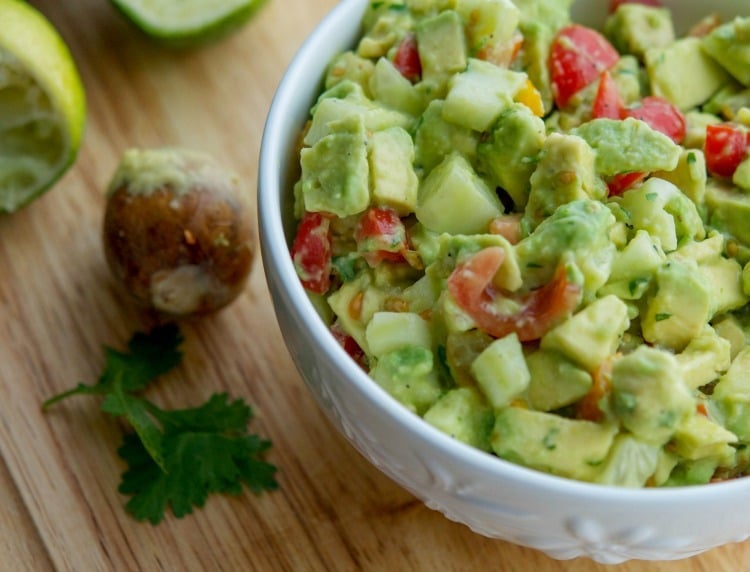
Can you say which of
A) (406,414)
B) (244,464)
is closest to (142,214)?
(244,464)

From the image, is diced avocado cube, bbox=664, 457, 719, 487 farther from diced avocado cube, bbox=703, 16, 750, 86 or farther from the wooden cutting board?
diced avocado cube, bbox=703, 16, 750, 86

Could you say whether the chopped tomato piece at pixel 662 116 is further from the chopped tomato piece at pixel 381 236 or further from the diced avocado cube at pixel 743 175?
the chopped tomato piece at pixel 381 236

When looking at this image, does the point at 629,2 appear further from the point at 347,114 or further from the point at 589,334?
the point at 589,334

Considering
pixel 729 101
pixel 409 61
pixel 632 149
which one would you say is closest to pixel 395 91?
pixel 409 61

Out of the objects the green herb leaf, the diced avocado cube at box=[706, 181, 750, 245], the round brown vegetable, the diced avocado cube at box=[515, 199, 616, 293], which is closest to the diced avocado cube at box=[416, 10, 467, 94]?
the diced avocado cube at box=[515, 199, 616, 293]

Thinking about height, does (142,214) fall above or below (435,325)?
below

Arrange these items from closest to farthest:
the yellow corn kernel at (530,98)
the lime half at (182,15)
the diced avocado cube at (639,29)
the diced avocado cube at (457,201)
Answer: the diced avocado cube at (457,201)
the yellow corn kernel at (530,98)
the diced avocado cube at (639,29)
the lime half at (182,15)

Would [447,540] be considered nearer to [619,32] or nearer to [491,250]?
[491,250]

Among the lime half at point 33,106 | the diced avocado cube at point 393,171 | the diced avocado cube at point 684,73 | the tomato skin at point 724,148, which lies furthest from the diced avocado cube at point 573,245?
the lime half at point 33,106
